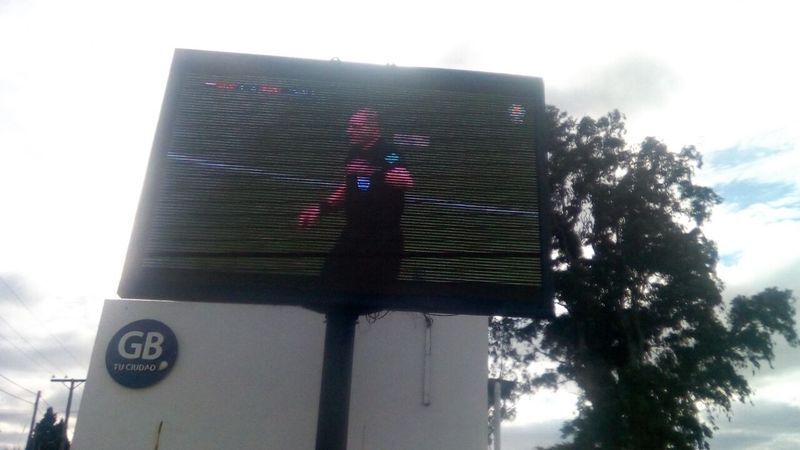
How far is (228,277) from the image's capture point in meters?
3.12

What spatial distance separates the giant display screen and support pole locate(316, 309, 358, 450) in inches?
14.1

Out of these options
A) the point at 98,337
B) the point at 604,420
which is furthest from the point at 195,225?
the point at 604,420

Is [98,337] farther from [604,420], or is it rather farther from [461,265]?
[604,420]

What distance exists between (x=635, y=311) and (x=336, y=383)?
11414mm

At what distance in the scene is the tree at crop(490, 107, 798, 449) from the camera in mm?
11727

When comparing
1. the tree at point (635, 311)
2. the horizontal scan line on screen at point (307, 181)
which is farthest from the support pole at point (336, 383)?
the tree at point (635, 311)

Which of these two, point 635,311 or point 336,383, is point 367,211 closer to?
point 336,383

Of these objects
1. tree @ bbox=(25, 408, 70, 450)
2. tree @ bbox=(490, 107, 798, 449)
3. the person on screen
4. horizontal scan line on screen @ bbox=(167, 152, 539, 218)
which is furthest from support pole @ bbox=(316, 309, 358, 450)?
tree @ bbox=(25, 408, 70, 450)

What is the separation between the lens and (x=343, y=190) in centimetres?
330

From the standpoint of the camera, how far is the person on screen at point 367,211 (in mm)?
3168

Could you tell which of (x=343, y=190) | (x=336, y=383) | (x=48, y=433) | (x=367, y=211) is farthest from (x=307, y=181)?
(x=48, y=433)

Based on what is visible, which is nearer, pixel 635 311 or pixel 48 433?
pixel 635 311

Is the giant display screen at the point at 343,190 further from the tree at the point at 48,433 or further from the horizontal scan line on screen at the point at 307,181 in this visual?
the tree at the point at 48,433

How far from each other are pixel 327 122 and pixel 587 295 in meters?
11.2
